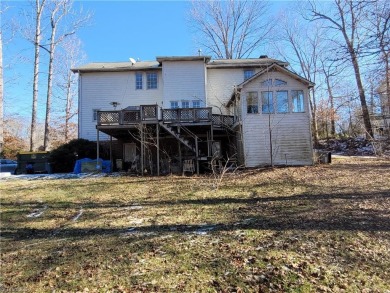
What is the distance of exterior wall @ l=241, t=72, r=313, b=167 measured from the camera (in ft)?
56.4

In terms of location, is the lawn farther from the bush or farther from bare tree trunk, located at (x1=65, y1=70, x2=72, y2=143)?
bare tree trunk, located at (x1=65, y1=70, x2=72, y2=143)

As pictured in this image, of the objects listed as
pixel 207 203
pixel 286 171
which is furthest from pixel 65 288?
pixel 286 171

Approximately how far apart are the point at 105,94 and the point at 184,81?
5859 millimetres

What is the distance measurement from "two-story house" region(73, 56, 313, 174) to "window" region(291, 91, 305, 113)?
1.0 inches

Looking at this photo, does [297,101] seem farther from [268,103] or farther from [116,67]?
[116,67]

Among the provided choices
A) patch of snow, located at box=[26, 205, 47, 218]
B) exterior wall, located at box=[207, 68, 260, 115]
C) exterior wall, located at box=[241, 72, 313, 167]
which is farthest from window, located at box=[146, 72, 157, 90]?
patch of snow, located at box=[26, 205, 47, 218]

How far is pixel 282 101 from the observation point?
56.9 feet

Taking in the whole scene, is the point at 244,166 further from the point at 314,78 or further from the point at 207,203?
the point at 314,78

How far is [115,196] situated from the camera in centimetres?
1039

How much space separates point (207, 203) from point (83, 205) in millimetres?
3574

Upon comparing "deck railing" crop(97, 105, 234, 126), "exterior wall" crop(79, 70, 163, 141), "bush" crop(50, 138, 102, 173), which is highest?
"exterior wall" crop(79, 70, 163, 141)

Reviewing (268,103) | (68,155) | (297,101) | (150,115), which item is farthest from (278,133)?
(68,155)

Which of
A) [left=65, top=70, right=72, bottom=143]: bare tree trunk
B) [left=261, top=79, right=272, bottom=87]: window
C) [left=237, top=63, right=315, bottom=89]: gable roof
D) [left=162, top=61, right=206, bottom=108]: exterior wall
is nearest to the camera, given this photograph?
[left=237, top=63, right=315, bottom=89]: gable roof

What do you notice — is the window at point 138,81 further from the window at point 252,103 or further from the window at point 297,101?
the window at point 297,101
